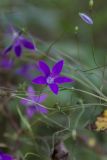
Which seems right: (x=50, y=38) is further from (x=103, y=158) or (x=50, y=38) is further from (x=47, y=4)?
(x=103, y=158)

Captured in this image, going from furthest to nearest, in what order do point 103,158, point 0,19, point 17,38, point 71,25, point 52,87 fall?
point 71,25 → point 0,19 → point 103,158 → point 17,38 → point 52,87

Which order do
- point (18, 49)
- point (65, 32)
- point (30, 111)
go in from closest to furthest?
point (18, 49)
point (30, 111)
point (65, 32)

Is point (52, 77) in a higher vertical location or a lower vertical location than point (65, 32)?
higher

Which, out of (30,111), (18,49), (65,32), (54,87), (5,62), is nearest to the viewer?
(54,87)

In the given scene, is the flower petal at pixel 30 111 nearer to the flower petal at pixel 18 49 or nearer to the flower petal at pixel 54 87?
the flower petal at pixel 18 49

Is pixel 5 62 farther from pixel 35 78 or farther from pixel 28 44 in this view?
pixel 35 78

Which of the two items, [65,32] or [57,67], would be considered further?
[65,32]

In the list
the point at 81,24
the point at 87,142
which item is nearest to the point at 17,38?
the point at 87,142

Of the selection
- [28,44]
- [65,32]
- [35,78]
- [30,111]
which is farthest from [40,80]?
[65,32]

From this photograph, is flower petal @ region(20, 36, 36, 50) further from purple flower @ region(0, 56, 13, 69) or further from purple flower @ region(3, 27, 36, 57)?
purple flower @ region(0, 56, 13, 69)
